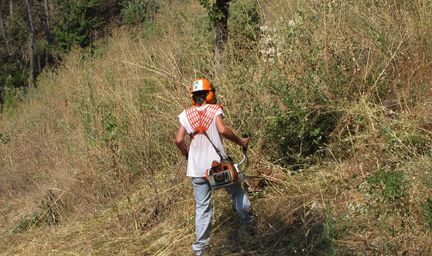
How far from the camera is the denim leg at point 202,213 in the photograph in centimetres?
494

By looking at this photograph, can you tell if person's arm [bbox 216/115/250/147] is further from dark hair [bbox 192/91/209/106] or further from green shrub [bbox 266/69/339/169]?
green shrub [bbox 266/69/339/169]

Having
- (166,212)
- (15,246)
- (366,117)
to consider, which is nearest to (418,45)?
(366,117)

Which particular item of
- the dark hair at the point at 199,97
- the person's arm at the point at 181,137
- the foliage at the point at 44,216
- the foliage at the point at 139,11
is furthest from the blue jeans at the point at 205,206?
the foliage at the point at 139,11

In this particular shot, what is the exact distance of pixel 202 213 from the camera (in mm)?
4996

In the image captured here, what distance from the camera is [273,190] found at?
5.60 meters

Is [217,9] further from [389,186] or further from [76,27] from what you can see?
[76,27]

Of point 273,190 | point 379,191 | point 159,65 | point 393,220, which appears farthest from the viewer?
point 159,65

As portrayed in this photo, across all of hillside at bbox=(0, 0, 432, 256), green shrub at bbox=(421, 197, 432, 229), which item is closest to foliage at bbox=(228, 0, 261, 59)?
hillside at bbox=(0, 0, 432, 256)

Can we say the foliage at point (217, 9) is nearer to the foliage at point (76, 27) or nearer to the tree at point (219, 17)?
the tree at point (219, 17)

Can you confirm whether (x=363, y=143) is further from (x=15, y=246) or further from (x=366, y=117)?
(x=15, y=246)

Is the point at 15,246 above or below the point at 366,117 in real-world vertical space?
below

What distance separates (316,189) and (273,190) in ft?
1.69

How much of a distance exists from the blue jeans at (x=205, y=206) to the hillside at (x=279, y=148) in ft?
0.73

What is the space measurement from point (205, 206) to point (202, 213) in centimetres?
7
